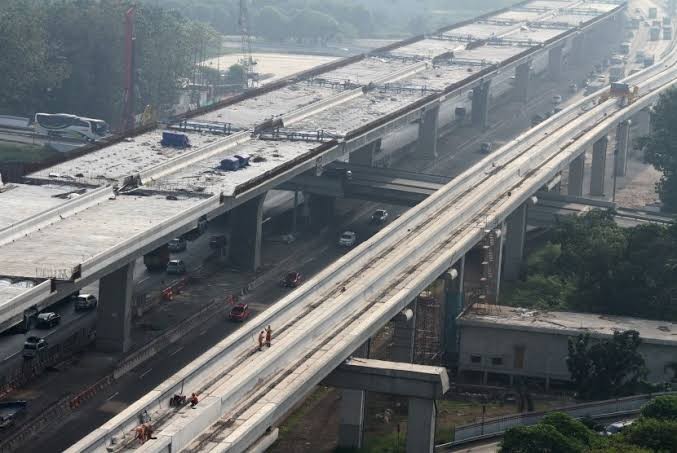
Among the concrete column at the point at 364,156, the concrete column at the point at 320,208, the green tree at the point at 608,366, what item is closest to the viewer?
the green tree at the point at 608,366

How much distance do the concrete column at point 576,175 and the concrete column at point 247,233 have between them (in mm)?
46491

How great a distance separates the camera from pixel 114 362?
9175cm

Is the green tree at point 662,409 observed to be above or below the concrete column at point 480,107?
below

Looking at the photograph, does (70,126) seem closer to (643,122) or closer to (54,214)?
(54,214)

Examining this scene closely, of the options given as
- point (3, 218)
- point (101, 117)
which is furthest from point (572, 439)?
point (101, 117)

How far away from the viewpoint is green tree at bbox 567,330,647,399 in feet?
304

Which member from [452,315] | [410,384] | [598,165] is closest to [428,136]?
[598,165]

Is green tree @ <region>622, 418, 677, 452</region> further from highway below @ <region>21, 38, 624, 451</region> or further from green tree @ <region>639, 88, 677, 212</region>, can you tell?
green tree @ <region>639, 88, 677, 212</region>

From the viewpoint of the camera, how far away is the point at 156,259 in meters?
113

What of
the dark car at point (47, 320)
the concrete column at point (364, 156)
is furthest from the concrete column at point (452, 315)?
the concrete column at point (364, 156)

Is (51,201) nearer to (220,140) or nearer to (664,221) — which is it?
(220,140)

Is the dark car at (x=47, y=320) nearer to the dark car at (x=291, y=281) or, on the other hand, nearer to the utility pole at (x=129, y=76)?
the dark car at (x=291, y=281)

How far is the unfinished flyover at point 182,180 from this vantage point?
87688 millimetres

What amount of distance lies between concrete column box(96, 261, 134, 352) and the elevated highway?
13512mm
